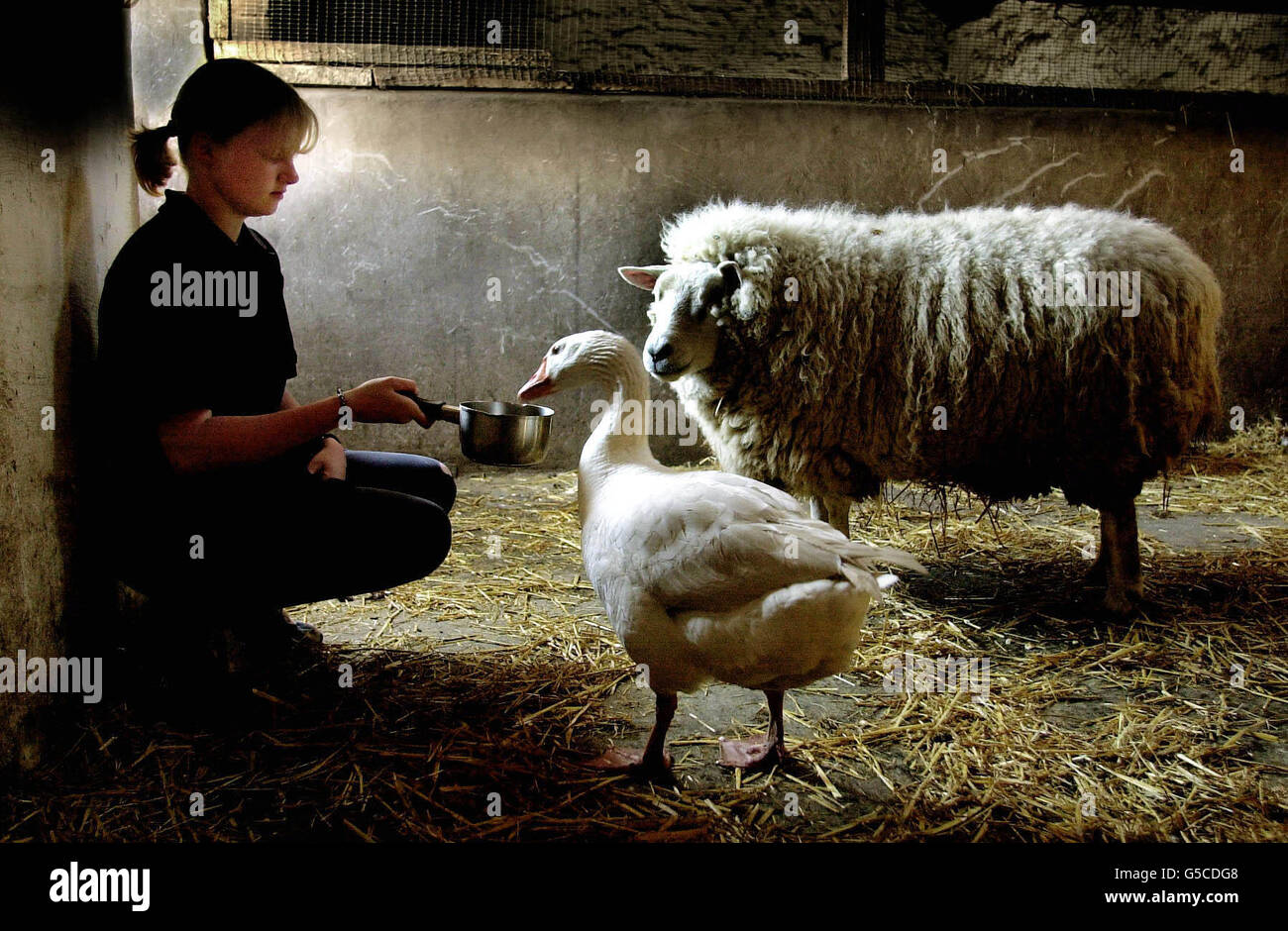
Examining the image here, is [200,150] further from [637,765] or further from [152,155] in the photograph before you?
[637,765]

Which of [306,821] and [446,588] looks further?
[446,588]

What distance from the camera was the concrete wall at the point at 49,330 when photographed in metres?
2.04

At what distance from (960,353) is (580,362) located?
1.59m

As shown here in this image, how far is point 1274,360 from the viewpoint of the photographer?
601 cm

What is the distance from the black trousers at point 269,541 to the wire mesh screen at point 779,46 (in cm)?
349

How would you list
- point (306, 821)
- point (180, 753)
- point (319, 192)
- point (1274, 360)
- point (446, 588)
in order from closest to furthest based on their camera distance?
point (306, 821) → point (180, 753) → point (446, 588) → point (319, 192) → point (1274, 360)

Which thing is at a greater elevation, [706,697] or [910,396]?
[910,396]

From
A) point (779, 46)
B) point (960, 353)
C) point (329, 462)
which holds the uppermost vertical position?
point (779, 46)

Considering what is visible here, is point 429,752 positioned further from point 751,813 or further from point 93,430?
point 93,430

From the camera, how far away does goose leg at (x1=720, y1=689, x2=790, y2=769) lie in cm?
232

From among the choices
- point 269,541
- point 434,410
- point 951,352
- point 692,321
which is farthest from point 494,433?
point 951,352

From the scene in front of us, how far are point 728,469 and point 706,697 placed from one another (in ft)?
4.11

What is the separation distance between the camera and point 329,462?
2467mm

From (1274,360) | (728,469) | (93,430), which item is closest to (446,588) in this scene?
(728,469)
